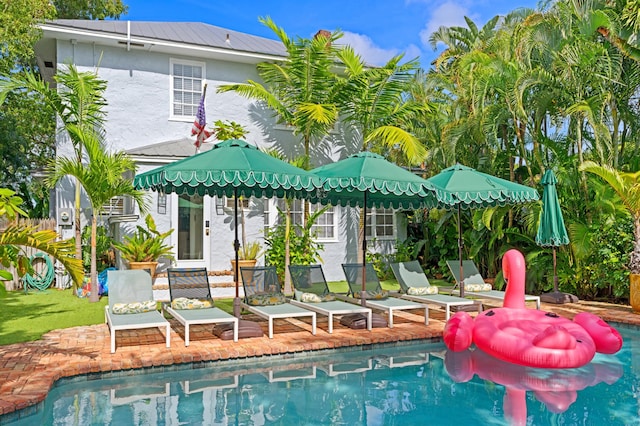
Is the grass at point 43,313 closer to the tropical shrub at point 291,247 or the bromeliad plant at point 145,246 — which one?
the bromeliad plant at point 145,246

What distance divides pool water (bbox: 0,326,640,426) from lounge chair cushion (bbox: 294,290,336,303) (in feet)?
5.49

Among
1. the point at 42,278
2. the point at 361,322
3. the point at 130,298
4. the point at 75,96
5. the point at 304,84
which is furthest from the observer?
the point at 304,84

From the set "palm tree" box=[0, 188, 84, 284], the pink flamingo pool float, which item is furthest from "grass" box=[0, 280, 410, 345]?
the pink flamingo pool float

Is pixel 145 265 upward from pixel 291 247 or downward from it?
downward

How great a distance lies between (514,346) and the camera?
23.4ft

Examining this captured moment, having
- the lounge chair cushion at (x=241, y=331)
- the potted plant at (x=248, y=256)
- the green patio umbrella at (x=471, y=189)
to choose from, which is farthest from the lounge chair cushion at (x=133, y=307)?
the potted plant at (x=248, y=256)

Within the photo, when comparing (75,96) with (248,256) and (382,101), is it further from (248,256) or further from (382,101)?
(382,101)

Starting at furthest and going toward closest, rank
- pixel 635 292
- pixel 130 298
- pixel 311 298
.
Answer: pixel 635 292
pixel 311 298
pixel 130 298

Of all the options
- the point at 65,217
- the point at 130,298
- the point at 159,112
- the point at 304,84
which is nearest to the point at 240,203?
the point at 159,112

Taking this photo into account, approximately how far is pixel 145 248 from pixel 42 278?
10.3 ft

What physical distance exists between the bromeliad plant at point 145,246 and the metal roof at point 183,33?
5.44 m

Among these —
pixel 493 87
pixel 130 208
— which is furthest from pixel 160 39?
pixel 493 87

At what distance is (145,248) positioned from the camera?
13.2m

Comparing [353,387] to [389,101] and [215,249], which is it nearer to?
[215,249]
